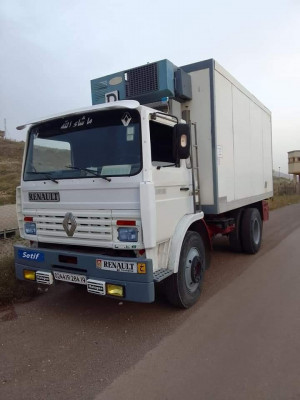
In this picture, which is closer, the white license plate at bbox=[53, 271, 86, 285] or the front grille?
the front grille

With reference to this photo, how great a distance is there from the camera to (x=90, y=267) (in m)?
3.71

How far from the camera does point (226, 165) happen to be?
524cm

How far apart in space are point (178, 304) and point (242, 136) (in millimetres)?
3415

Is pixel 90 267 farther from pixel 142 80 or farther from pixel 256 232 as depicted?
pixel 256 232

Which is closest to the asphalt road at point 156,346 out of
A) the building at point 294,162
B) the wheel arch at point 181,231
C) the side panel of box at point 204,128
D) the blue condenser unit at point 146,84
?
the wheel arch at point 181,231

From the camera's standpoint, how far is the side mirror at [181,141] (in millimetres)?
3781

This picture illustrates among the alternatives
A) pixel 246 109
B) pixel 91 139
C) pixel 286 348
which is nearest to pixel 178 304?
pixel 286 348

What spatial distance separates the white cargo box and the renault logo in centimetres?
196

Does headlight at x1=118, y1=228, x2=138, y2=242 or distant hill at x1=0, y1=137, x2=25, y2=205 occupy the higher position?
distant hill at x1=0, y1=137, x2=25, y2=205

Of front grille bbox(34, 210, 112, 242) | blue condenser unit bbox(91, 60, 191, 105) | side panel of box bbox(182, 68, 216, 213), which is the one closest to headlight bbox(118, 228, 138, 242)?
front grille bbox(34, 210, 112, 242)

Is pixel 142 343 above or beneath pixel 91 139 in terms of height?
beneath

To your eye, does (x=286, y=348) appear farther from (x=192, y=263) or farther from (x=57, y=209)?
(x=57, y=209)

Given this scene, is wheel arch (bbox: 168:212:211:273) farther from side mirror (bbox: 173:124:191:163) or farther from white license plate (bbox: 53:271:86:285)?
white license plate (bbox: 53:271:86:285)

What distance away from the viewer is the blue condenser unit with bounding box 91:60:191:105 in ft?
14.3
